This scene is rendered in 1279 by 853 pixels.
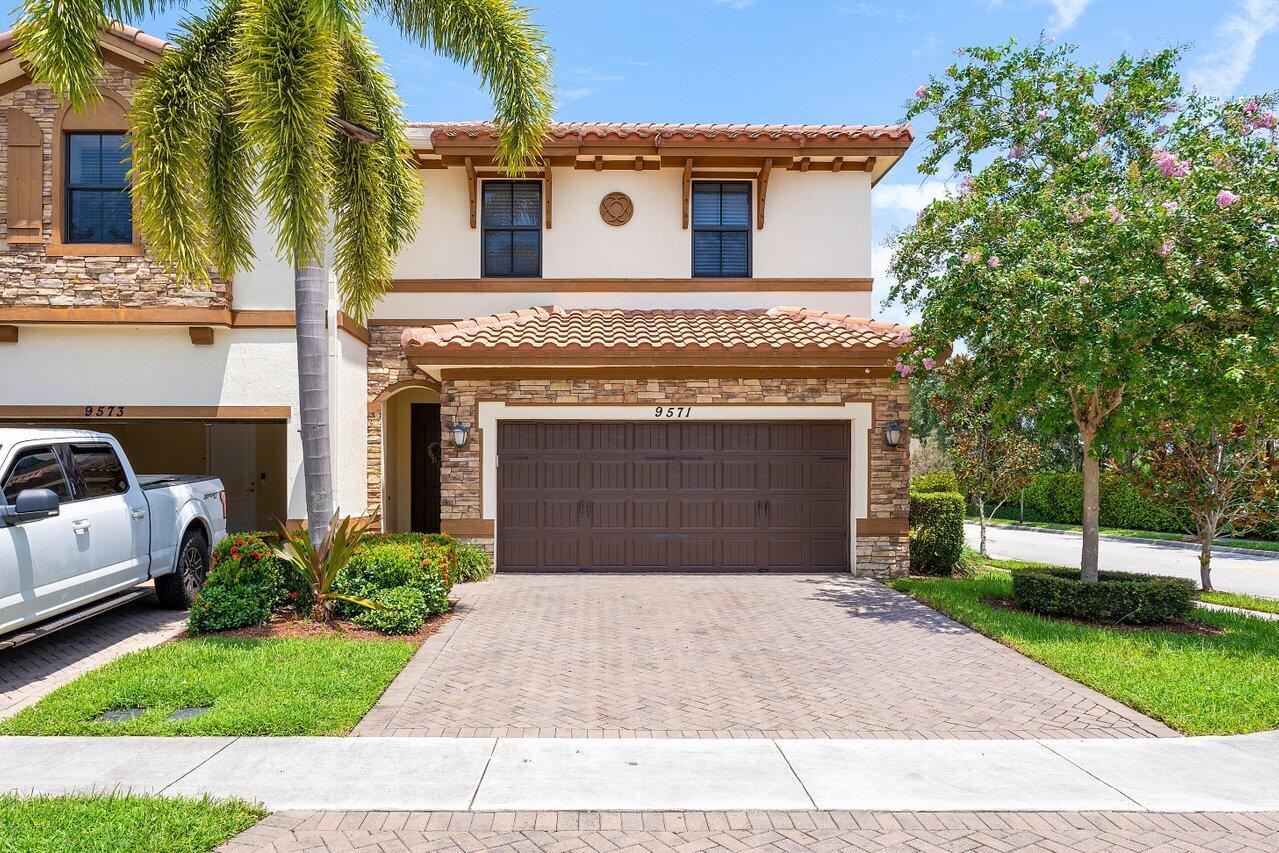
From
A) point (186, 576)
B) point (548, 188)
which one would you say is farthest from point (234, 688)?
point (548, 188)

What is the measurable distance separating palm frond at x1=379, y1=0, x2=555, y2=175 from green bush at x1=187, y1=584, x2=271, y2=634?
6210mm

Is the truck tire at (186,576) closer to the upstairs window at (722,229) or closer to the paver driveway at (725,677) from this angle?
the paver driveway at (725,677)

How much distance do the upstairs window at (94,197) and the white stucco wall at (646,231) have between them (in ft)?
13.8

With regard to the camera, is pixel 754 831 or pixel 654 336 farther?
pixel 654 336

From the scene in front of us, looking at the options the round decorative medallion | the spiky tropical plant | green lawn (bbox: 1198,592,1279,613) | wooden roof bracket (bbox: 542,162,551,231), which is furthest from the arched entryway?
green lawn (bbox: 1198,592,1279,613)

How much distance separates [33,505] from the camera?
6293mm

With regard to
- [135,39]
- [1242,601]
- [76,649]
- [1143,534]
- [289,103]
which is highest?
[135,39]

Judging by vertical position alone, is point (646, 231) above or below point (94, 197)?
above

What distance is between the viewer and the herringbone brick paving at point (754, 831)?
3.99 meters

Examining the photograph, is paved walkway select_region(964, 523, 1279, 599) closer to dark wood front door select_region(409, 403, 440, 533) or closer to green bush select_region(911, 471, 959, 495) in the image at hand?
green bush select_region(911, 471, 959, 495)

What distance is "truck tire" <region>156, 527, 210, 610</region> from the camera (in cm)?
940

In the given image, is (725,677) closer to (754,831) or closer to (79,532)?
(754,831)

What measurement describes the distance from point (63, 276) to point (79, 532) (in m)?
6.27

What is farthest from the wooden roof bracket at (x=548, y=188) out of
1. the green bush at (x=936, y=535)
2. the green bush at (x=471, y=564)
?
the green bush at (x=936, y=535)
